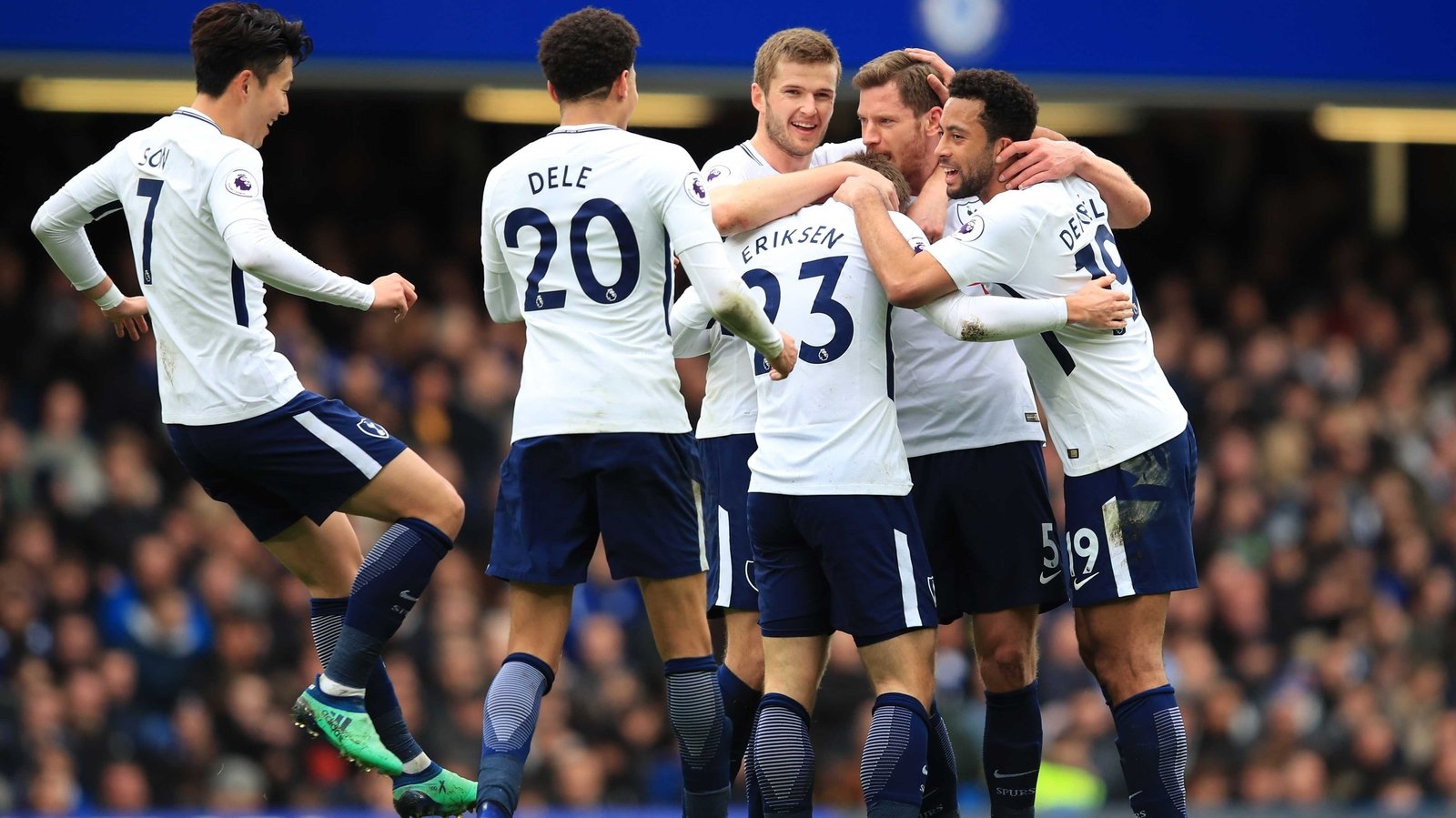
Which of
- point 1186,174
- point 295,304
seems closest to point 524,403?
point 295,304

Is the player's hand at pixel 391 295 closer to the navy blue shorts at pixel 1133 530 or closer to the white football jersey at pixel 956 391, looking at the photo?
the white football jersey at pixel 956 391

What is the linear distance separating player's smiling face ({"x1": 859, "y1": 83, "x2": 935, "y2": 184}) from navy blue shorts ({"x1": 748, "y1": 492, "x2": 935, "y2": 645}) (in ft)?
4.40

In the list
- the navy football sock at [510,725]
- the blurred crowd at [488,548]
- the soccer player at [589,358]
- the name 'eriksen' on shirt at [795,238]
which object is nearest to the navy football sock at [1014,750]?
the soccer player at [589,358]

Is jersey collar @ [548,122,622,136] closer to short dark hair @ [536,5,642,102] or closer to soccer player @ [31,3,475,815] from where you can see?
short dark hair @ [536,5,642,102]

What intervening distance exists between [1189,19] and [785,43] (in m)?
7.30

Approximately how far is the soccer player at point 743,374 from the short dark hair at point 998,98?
20.1 inches

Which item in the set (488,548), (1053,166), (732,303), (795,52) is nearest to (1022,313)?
(1053,166)

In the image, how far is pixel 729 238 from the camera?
20.7 feet

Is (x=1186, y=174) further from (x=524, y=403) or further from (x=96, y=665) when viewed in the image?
(x=524, y=403)

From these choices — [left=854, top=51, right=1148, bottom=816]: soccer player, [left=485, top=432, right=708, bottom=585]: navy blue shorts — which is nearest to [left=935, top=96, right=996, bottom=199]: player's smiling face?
[left=854, top=51, right=1148, bottom=816]: soccer player

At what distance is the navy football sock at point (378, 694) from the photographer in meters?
6.44

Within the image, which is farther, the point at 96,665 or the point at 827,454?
the point at 96,665

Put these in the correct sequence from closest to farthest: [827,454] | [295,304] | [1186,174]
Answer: [827,454] < [295,304] < [1186,174]

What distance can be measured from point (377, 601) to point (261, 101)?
1.68 meters
